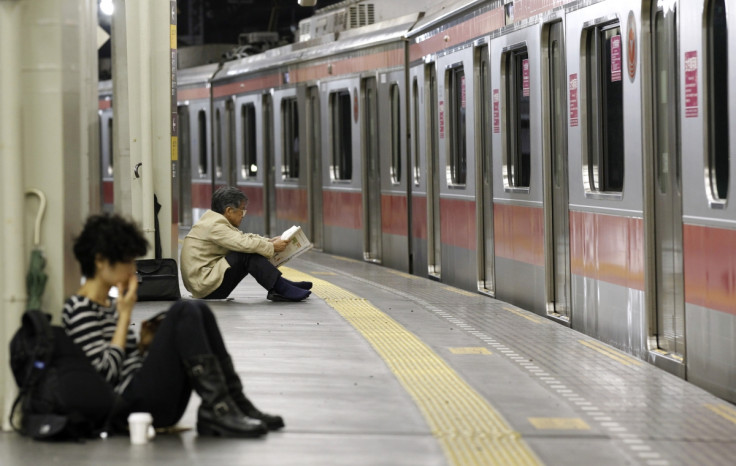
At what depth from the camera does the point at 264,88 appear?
21.9m

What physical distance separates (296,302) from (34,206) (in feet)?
19.5

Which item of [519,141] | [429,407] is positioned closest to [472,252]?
[519,141]

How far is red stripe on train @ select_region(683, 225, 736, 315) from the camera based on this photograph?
286 inches

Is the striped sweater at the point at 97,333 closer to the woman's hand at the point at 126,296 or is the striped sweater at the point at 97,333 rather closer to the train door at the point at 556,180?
the woman's hand at the point at 126,296

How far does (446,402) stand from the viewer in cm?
702

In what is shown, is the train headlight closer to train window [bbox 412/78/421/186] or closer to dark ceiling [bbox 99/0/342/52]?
train window [bbox 412/78/421/186]

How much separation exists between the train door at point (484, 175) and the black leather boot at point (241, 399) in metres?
6.83

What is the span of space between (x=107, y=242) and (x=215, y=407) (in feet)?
2.91

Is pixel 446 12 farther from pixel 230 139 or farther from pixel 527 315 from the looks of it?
pixel 230 139

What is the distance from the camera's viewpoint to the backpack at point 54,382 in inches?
221

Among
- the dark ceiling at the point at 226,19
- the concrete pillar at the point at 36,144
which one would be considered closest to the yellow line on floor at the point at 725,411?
the concrete pillar at the point at 36,144

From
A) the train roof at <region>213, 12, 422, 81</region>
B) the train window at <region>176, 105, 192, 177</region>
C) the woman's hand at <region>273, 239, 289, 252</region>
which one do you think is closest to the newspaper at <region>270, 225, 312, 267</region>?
the woman's hand at <region>273, 239, 289, 252</region>

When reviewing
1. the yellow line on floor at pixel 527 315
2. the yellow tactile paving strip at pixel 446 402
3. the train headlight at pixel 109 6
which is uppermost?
the train headlight at pixel 109 6

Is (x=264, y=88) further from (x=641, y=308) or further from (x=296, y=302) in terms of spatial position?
(x=641, y=308)
